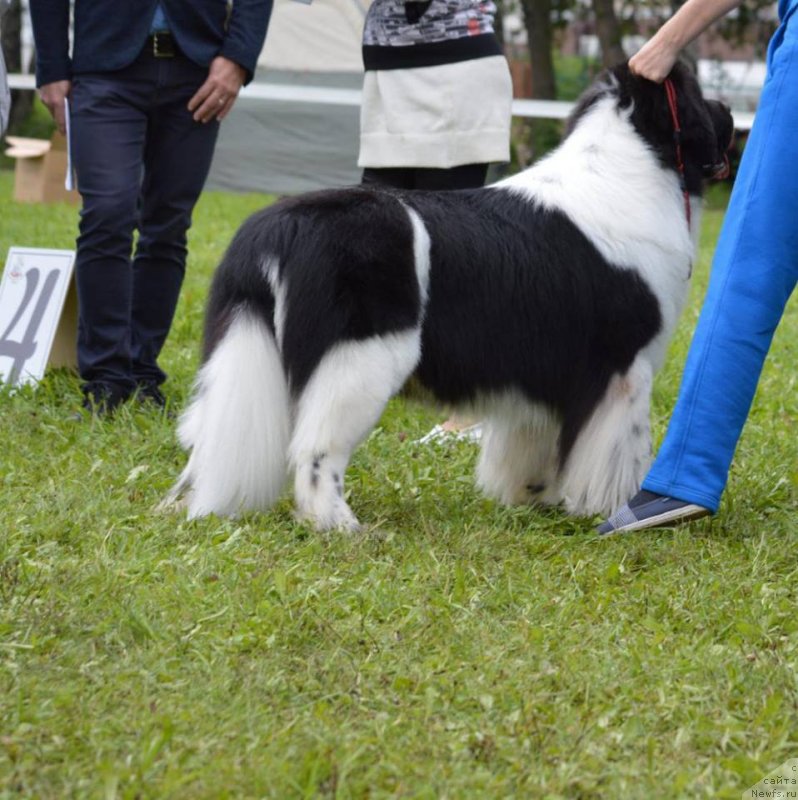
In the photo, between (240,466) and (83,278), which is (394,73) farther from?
(240,466)

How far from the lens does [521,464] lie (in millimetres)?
4379

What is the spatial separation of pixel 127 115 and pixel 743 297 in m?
2.45

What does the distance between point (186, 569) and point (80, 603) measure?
0.36m

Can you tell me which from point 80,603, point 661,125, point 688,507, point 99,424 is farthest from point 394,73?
point 80,603

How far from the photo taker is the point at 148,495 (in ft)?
14.1

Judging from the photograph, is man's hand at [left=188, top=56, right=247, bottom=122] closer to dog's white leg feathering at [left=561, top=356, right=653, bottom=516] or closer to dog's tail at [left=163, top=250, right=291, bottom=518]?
dog's tail at [left=163, top=250, right=291, bottom=518]

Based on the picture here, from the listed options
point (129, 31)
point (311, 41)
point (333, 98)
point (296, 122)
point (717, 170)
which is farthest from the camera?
point (296, 122)

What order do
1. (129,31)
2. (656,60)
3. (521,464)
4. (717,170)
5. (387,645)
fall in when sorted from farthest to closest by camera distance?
(129,31), (521,464), (717,170), (656,60), (387,645)

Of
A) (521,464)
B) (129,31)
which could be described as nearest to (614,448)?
(521,464)

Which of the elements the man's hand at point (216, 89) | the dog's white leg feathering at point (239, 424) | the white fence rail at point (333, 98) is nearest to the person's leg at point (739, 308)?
the dog's white leg feathering at point (239, 424)

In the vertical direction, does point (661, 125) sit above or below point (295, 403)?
above

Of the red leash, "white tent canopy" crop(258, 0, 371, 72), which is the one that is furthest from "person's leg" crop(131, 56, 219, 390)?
"white tent canopy" crop(258, 0, 371, 72)

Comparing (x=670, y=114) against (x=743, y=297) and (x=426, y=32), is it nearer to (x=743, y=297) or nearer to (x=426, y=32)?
(x=743, y=297)

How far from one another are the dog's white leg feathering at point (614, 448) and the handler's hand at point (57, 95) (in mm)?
2398
